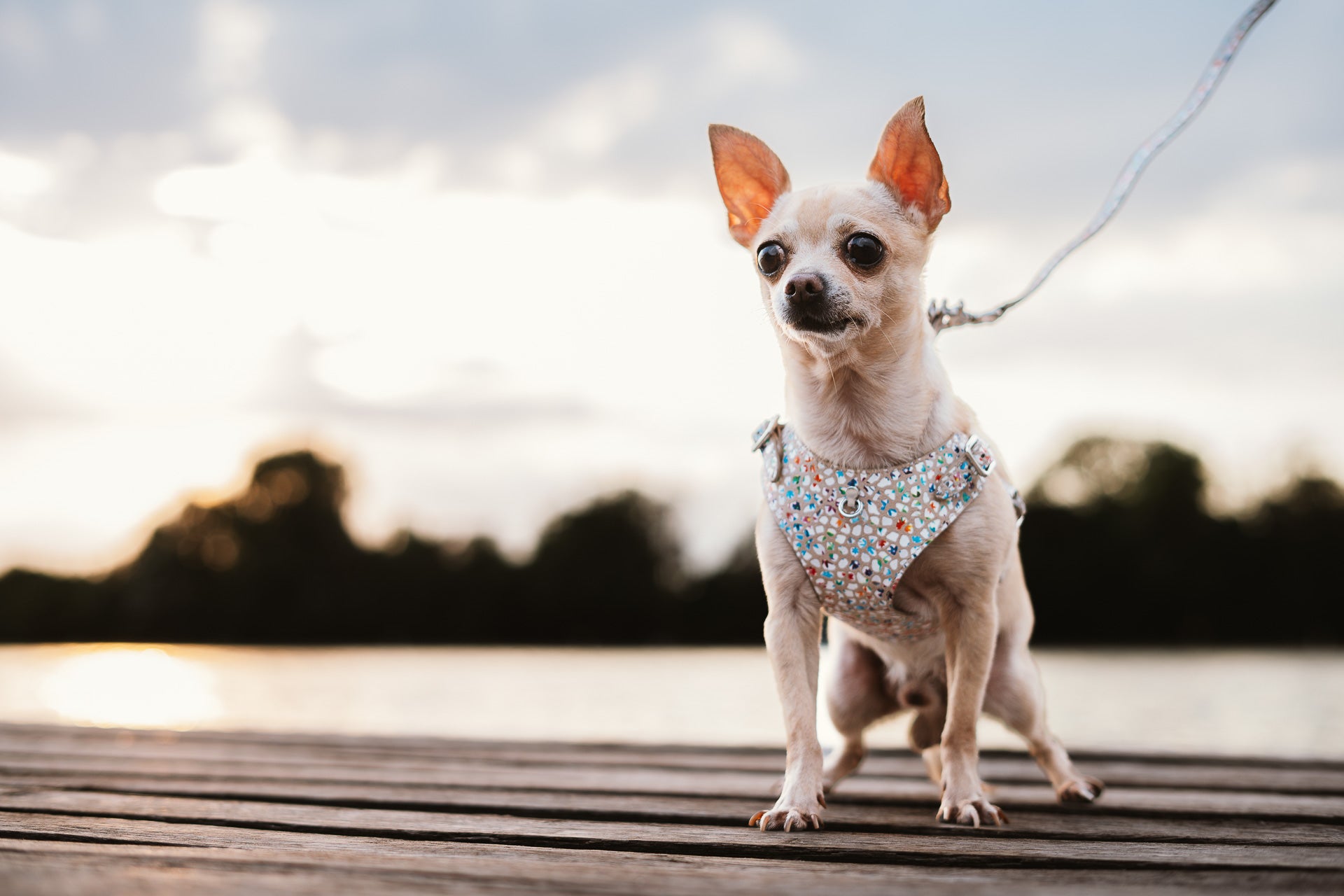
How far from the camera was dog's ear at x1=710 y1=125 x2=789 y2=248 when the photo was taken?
2947 mm

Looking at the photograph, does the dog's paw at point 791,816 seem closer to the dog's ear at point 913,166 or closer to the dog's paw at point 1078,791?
the dog's paw at point 1078,791

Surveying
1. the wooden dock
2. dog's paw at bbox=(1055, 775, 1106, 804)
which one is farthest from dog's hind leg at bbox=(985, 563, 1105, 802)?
the wooden dock

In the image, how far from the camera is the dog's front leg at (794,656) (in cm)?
249

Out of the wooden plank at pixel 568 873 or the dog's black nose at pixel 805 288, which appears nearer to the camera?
the wooden plank at pixel 568 873

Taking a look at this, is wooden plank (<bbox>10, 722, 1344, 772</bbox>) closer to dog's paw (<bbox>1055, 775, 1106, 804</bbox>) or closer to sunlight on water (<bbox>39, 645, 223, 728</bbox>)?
sunlight on water (<bbox>39, 645, 223, 728</bbox>)

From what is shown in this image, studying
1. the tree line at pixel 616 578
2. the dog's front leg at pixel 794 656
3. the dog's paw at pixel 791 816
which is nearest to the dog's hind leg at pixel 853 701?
the dog's front leg at pixel 794 656

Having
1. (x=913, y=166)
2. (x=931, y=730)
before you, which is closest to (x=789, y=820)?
(x=931, y=730)

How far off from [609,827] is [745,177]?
5.95ft

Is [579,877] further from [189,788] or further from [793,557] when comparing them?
[189,788]

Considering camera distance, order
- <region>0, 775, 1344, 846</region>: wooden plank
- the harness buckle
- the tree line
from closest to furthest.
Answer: <region>0, 775, 1344, 846</region>: wooden plank < the harness buckle < the tree line

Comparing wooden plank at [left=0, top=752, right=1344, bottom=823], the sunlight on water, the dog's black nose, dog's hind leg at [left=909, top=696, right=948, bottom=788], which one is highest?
the dog's black nose

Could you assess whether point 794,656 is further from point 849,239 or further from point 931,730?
point 849,239

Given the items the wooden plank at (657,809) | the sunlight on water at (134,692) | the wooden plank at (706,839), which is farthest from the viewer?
the sunlight on water at (134,692)

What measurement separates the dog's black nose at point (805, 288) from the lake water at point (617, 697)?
1413 millimetres
